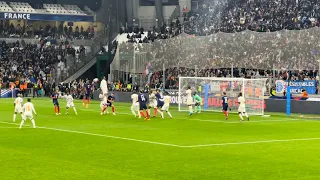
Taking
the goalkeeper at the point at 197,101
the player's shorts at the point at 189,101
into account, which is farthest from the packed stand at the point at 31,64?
the player's shorts at the point at 189,101

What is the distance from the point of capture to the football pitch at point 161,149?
2227 cm

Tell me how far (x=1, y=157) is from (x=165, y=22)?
61.4 metres

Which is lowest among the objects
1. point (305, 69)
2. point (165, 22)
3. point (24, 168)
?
point (24, 168)

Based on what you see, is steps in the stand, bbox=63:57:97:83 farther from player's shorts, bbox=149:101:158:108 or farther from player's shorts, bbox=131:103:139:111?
player's shorts, bbox=149:101:158:108

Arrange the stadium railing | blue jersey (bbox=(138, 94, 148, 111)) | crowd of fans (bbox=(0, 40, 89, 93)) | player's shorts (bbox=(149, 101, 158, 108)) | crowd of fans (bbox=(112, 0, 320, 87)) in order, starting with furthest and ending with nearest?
the stadium railing → crowd of fans (bbox=(0, 40, 89, 93)) → crowd of fans (bbox=(112, 0, 320, 87)) → player's shorts (bbox=(149, 101, 158, 108)) → blue jersey (bbox=(138, 94, 148, 111))

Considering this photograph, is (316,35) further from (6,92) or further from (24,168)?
A: (6,92)

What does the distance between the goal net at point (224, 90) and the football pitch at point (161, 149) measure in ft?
15.9

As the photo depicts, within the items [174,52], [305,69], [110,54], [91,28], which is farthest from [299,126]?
[91,28]

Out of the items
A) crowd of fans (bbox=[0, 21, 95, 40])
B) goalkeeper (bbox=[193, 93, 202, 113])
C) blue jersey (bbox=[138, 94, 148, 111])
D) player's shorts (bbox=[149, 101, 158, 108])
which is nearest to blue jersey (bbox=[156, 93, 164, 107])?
player's shorts (bbox=[149, 101, 158, 108])

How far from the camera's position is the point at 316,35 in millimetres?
49500

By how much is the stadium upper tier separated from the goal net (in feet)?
141

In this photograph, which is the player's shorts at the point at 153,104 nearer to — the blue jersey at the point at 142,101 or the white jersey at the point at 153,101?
the white jersey at the point at 153,101

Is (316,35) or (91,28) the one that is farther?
(91,28)

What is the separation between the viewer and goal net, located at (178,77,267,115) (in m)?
50.1
